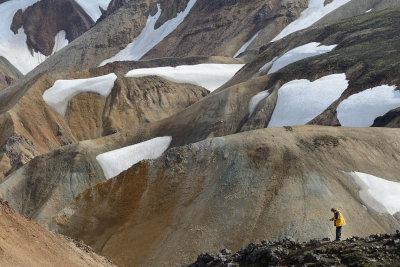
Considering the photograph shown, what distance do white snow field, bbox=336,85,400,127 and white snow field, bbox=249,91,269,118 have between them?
443 inches

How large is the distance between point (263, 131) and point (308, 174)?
4593 mm

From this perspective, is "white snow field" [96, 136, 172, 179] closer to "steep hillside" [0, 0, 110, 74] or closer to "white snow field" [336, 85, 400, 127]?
"white snow field" [336, 85, 400, 127]

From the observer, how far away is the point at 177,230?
29.7m

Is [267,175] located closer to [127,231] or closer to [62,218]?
[127,231]

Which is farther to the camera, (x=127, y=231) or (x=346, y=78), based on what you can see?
(x=346, y=78)

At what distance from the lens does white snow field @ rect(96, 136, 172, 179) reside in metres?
51.5

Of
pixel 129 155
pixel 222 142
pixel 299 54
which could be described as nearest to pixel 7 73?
pixel 299 54

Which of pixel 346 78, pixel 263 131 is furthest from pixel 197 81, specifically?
pixel 263 131

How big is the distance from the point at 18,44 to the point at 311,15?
108175 mm

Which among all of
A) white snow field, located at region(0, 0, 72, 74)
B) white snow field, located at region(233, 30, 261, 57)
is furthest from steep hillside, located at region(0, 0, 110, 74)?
white snow field, located at region(233, 30, 261, 57)

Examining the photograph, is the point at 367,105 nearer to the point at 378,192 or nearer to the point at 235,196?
the point at 378,192

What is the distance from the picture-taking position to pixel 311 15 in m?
116

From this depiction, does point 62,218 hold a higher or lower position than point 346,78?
higher

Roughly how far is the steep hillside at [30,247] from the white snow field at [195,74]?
6932 cm
